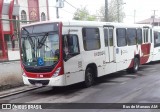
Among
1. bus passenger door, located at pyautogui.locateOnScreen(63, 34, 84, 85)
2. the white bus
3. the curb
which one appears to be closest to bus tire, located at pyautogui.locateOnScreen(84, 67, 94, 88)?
bus passenger door, located at pyautogui.locateOnScreen(63, 34, 84, 85)

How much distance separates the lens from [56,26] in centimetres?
1045

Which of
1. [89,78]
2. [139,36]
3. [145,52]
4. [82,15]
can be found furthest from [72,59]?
[82,15]

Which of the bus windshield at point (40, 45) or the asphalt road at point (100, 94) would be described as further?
the bus windshield at point (40, 45)

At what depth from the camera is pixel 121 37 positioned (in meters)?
14.8

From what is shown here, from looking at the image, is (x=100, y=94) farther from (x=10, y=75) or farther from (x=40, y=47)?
(x=10, y=75)

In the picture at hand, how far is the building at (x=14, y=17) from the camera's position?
44.6 feet

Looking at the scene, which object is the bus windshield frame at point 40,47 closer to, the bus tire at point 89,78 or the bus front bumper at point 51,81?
the bus front bumper at point 51,81

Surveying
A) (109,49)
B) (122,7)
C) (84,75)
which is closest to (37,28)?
(84,75)

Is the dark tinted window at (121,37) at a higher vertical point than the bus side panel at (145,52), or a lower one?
higher

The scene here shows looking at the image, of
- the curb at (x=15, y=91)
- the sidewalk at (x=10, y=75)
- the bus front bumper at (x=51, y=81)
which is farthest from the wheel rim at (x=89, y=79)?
the sidewalk at (x=10, y=75)

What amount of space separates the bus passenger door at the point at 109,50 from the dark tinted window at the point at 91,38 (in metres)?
0.77

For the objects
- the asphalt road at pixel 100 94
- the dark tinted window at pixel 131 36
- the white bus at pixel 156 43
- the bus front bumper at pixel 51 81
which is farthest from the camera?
the white bus at pixel 156 43

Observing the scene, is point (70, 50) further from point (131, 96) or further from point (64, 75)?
point (131, 96)

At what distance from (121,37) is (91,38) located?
3.06 meters
